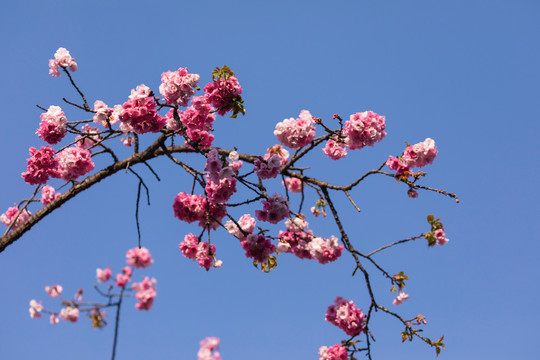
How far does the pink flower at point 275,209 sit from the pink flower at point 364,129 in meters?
1.07

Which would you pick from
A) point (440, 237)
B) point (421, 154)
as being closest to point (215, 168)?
point (421, 154)

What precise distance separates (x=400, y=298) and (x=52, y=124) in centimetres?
472

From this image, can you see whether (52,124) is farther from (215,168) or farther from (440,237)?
(440,237)

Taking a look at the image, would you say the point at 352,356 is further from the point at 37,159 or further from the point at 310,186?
the point at 37,159

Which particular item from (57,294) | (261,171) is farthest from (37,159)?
(261,171)

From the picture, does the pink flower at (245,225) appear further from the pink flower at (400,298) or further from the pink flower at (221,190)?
the pink flower at (400,298)

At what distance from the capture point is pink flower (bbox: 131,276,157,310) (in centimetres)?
450

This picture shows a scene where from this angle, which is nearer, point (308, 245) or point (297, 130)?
point (297, 130)

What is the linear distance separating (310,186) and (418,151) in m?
1.40

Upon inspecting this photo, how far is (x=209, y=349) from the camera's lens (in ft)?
12.9

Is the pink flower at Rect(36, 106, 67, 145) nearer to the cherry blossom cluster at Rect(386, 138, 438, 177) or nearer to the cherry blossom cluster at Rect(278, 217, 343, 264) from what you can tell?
the cherry blossom cluster at Rect(278, 217, 343, 264)

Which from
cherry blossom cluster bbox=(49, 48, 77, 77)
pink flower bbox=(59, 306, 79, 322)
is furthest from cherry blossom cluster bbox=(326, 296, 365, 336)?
cherry blossom cluster bbox=(49, 48, 77, 77)

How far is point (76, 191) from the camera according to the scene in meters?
5.87

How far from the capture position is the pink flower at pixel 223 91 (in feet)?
15.3
